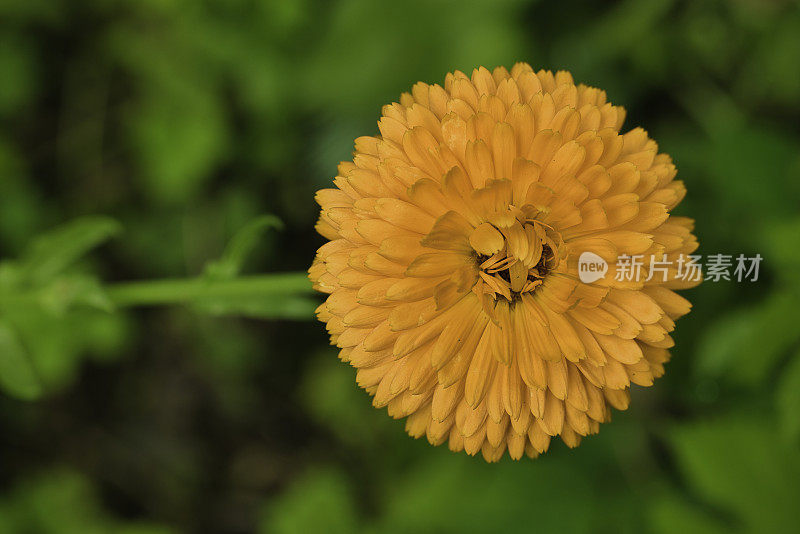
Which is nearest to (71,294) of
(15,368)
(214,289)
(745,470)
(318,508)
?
(15,368)

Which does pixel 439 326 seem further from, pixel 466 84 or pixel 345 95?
pixel 345 95

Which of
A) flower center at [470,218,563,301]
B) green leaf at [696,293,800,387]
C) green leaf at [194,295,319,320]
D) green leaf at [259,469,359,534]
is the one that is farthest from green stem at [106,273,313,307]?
green leaf at [696,293,800,387]

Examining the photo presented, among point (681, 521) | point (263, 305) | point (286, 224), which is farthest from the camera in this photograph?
point (286, 224)

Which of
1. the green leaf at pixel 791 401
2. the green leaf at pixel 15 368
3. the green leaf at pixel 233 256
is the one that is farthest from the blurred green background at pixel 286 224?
the green leaf at pixel 233 256

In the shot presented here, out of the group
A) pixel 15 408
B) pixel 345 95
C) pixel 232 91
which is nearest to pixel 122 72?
pixel 232 91

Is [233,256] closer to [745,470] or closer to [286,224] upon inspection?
[286,224]

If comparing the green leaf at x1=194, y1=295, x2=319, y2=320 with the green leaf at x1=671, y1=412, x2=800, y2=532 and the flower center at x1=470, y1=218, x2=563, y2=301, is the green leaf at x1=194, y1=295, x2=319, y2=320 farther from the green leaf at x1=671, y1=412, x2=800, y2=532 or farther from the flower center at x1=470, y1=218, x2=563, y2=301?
the green leaf at x1=671, y1=412, x2=800, y2=532

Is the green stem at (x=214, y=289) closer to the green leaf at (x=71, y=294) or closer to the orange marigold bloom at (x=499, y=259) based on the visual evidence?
the green leaf at (x=71, y=294)

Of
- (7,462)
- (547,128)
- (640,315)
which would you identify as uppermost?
(547,128)
